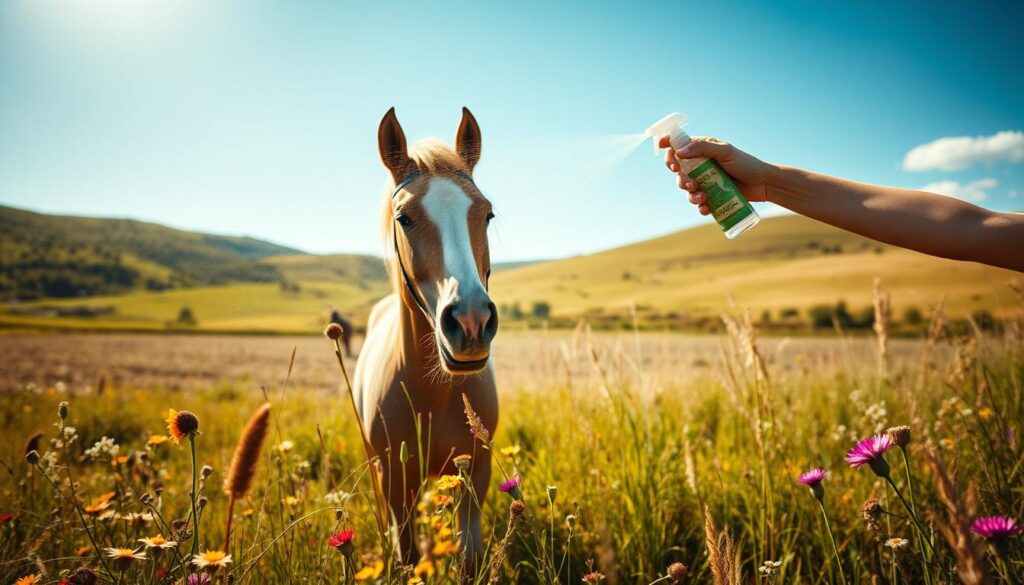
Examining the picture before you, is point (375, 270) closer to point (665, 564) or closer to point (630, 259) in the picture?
point (665, 564)

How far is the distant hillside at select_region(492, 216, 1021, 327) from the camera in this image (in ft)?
137

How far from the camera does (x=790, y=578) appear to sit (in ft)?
7.48

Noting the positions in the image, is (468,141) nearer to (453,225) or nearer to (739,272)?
(453,225)

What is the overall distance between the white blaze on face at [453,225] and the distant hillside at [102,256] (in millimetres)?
94814

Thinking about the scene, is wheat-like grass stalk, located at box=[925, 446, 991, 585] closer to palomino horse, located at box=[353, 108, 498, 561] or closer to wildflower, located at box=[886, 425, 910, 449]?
wildflower, located at box=[886, 425, 910, 449]

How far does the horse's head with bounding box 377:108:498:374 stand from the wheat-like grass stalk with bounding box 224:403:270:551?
2.59 feet

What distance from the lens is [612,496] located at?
2811 mm

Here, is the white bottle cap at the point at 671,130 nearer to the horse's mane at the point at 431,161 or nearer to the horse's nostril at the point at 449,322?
the horse's mane at the point at 431,161

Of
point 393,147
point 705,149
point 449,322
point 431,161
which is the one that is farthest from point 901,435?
point 393,147

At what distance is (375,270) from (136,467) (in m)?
2.25

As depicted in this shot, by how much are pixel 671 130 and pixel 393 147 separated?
1590 mm

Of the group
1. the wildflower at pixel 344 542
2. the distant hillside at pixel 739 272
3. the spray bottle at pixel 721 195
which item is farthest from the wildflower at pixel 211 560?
the distant hillside at pixel 739 272

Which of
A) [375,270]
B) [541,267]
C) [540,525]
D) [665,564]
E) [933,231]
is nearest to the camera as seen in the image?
[933,231]

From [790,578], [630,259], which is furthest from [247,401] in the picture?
[630,259]
